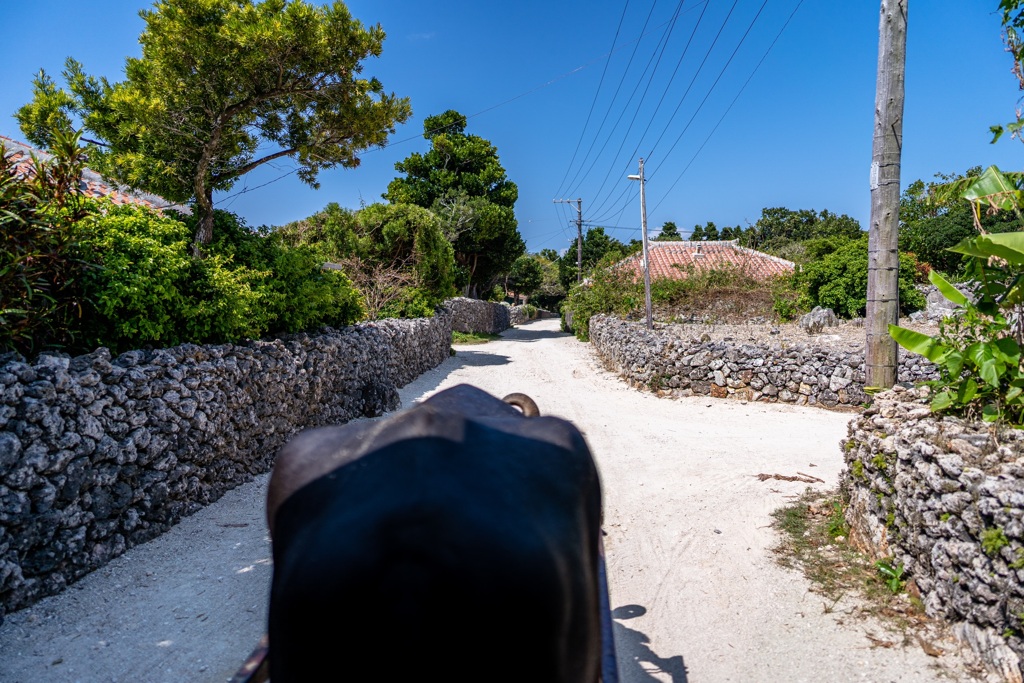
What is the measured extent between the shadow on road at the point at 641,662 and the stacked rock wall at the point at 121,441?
3.90 m

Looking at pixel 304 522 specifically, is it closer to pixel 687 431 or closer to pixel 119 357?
pixel 119 357

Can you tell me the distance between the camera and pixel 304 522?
4.55 feet

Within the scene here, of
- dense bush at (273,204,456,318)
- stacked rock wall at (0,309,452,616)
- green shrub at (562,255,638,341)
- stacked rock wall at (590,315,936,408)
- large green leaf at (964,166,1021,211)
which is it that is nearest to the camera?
stacked rock wall at (0,309,452,616)

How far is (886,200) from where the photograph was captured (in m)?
6.14

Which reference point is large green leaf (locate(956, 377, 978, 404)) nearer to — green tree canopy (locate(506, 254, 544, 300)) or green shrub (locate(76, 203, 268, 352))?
green shrub (locate(76, 203, 268, 352))

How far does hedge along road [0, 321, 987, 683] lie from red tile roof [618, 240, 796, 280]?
58.2 ft

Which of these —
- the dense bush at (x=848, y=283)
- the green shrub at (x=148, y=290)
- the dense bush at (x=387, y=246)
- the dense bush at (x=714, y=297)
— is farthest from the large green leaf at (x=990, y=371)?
the dense bush at (x=714, y=297)

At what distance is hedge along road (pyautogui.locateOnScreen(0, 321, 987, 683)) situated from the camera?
342 cm

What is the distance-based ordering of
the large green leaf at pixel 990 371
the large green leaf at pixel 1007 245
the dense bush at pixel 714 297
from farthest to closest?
the dense bush at pixel 714 297 → the large green leaf at pixel 990 371 → the large green leaf at pixel 1007 245

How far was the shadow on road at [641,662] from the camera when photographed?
3350 mm

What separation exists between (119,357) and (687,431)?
7.54 metres

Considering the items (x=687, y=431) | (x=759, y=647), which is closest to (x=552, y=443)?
(x=759, y=647)

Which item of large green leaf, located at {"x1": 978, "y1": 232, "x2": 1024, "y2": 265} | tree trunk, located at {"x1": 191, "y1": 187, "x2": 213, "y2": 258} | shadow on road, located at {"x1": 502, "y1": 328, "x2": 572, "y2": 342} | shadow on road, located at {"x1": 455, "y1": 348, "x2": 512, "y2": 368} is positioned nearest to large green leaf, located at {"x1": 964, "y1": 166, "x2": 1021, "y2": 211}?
large green leaf, located at {"x1": 978, "y1": 232, "x2": 1024, "y2": 265}

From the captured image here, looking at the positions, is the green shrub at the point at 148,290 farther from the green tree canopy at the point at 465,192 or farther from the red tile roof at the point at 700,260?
the green tree canopy at the point at 465,192
